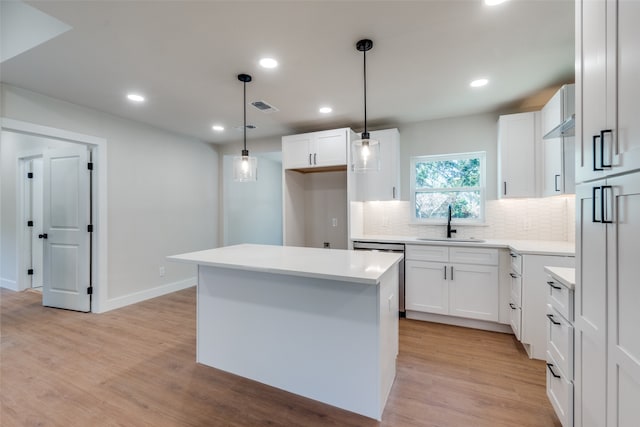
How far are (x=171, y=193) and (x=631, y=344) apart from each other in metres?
4.92

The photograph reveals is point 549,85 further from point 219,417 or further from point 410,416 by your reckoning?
point 219,417

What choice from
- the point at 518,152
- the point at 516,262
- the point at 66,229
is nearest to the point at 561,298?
the point at 516,262

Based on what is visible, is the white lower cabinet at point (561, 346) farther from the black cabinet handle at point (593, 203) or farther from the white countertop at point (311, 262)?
the white countertop at point (311, 262)

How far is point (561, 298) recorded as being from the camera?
60.7 inches

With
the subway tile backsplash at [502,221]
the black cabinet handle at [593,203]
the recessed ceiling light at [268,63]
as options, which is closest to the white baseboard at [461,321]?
the subway tile backsplash at [502,221]

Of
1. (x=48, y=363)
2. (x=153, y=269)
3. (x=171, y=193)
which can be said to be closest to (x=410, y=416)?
(x=48, y=363)

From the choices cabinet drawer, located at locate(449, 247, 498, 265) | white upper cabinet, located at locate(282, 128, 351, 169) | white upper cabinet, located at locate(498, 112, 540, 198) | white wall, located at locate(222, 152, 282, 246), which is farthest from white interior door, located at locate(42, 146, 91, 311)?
white upper cabinet, located at locate(498, 112, 540, 198)

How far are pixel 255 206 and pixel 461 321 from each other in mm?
4645

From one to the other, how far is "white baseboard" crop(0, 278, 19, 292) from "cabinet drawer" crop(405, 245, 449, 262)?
6.07m

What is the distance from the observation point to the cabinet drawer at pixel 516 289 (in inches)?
98.7

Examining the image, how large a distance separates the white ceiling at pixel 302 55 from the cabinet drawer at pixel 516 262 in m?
1.66

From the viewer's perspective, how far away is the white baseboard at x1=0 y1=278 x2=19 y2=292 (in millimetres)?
4402

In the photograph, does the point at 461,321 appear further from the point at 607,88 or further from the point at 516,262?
the point at 607,88

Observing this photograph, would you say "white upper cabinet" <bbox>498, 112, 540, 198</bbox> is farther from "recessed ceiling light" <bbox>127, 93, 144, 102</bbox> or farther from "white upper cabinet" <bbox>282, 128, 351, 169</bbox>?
"recessed ceiling light" <bbox>127, 93, 144, 102</bbox>
